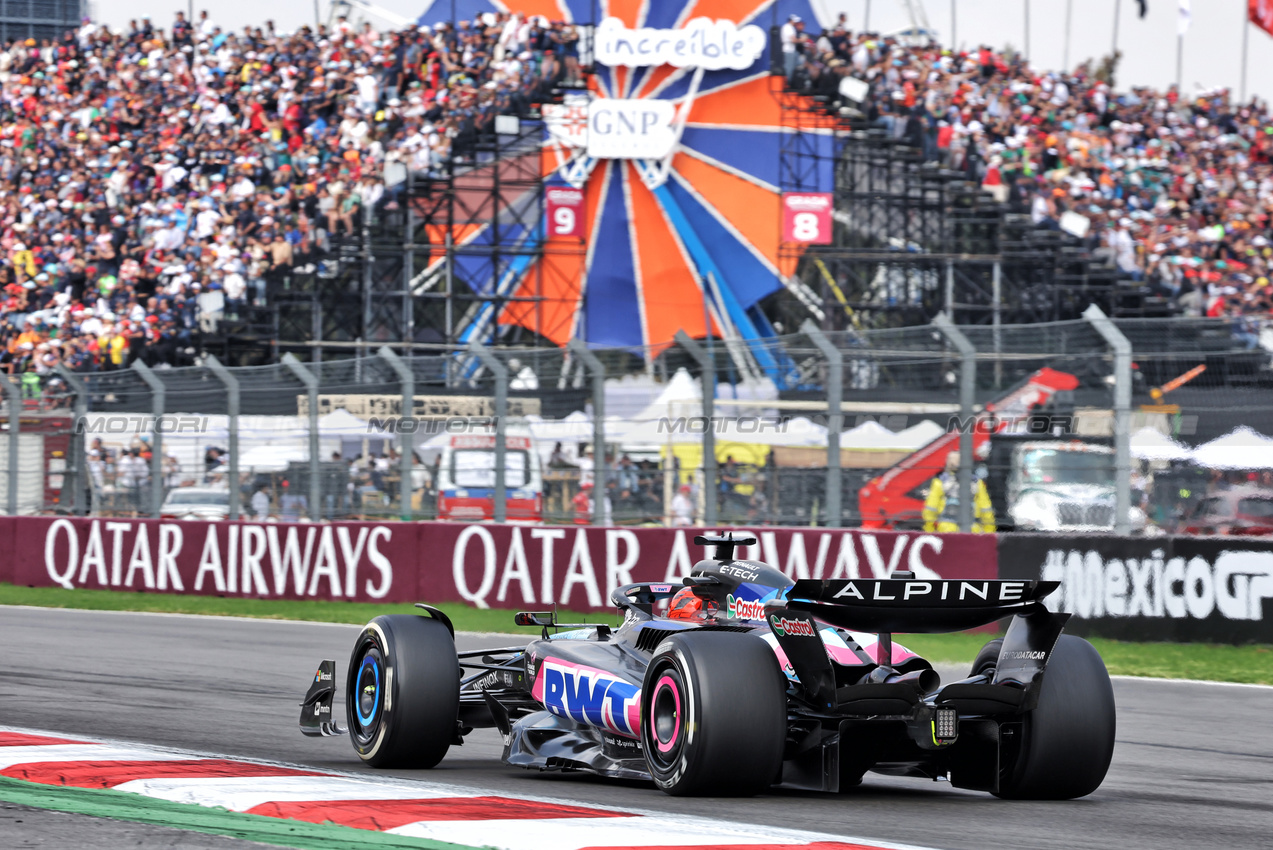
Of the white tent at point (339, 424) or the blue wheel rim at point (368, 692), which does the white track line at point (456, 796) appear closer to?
the blue wheel rim at point (368, 692)

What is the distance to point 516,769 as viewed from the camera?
6812mm

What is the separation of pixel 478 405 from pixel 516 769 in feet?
28.0

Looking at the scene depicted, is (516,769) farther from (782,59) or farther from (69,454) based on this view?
(782,59)

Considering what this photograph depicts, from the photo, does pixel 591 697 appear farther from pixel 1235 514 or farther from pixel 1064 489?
pixel 1235 514

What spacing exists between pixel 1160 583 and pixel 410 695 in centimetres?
751

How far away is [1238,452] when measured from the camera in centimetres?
1202

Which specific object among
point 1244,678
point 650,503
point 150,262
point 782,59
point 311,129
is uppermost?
point 782,59

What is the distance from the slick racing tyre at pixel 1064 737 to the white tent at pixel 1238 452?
6982mm

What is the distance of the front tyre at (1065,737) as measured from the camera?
18.1 ft

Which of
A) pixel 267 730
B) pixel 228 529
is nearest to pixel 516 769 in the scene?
pixel 267 730

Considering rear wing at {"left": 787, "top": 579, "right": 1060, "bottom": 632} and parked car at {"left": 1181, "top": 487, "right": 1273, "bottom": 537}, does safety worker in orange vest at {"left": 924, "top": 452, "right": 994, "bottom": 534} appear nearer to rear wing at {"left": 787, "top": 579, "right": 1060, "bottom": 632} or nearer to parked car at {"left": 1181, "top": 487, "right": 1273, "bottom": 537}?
parked car at {"left": 1181, "top": 487, "right": 1273, "bottom": 537}

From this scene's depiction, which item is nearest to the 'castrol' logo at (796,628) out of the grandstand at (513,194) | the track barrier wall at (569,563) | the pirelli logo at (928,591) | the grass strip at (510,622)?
the pirelli logo at (928,591)

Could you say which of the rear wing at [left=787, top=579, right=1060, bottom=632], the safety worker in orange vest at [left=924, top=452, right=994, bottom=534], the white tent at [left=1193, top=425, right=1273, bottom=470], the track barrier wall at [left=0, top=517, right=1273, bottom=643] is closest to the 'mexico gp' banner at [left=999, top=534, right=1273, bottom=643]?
the track barrier wall at [left=0, top=517, right=1273, bottom=643]

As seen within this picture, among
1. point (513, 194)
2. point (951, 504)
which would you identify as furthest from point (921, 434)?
point (513, 194)
